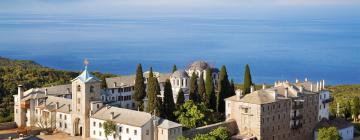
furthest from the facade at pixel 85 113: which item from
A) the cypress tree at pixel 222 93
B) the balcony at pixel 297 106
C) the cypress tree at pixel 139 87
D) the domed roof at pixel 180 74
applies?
the balcony at pixel 297 106

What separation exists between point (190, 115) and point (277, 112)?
802 cm

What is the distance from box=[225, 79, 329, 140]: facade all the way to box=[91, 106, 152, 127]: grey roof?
368 inches

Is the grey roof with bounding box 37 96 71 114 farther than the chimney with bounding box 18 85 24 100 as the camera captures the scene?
No

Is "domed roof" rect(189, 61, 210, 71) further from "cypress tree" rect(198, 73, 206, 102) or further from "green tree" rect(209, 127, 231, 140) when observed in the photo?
"green tree" rect(209, 127, 231, 140)

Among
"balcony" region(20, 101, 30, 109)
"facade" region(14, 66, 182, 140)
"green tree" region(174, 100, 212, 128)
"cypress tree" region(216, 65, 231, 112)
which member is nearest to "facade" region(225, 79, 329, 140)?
"green tree" region(174, 100, 212, 128)

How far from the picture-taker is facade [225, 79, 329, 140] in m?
47.3

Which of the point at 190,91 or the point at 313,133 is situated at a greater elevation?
the point at 190,91

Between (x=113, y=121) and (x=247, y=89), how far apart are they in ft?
56.6

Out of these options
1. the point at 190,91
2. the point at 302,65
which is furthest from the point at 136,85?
the point at 302,65

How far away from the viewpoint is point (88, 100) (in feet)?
159

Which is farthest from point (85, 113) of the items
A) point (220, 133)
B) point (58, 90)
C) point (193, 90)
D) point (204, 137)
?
point (220, 133)

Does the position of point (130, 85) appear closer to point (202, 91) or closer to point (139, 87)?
point (139, 87)

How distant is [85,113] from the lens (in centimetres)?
4825

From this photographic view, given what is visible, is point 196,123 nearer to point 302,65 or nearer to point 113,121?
point 113,121
